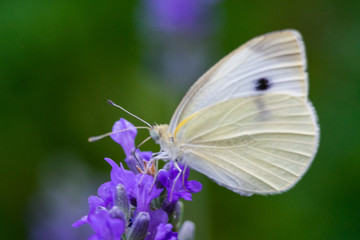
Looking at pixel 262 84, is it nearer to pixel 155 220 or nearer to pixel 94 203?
pixel 155 220

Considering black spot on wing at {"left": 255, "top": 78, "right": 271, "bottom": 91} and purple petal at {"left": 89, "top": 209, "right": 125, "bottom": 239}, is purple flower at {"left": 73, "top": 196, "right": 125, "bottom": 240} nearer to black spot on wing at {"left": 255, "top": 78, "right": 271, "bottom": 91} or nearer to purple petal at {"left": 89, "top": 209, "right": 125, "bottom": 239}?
purple petal at {"left": 89, "top": 209, "right": 125, "bottom": 239}

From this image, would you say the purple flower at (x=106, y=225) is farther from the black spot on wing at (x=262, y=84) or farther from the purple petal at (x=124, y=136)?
the black spot on wing at (x=262, y=84)

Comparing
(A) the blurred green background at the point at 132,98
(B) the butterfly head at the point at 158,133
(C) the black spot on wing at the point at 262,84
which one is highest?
(C) the black spot on wing at the point at 262,84

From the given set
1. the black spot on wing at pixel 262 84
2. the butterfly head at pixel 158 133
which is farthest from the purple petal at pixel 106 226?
the black spot on wing at pixel 262 84

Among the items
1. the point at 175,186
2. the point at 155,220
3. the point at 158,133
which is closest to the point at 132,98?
the point at 158,133

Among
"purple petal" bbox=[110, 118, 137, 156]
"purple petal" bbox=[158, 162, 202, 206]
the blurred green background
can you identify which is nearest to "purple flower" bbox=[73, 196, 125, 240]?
"purple petal" bbox=[158, 162, 202, 206]

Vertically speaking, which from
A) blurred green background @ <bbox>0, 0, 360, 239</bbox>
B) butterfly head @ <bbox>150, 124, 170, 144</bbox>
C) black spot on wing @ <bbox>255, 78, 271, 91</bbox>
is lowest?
blurred green background @ <bbox>0, 0, 360, 239</bbox>
